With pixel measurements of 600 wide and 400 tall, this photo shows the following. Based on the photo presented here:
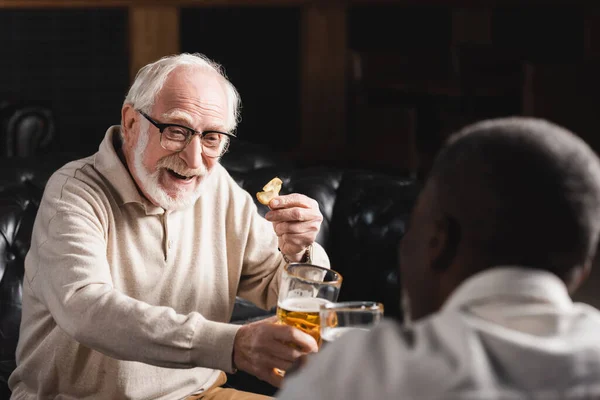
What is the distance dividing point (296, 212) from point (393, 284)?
1015mm

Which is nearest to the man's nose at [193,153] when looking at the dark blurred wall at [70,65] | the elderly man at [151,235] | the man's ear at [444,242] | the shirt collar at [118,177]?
the elderly man at [151,235]

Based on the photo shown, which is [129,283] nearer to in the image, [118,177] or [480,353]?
[118,177]

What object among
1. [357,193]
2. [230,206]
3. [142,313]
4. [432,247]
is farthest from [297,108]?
[432,247]

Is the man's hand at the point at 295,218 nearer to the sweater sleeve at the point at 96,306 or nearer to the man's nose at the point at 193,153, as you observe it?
the man's nose at the point at 193,153

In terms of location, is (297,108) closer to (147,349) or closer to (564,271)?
(147,349)

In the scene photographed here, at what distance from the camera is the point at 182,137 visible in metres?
1.99

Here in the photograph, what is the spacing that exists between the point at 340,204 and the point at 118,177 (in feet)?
3.85

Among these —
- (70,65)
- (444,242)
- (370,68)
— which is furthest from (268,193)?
(70,65)

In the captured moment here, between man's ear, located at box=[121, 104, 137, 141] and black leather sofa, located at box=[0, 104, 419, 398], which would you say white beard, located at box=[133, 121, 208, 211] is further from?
black leather sofa, located at box=[0, 104, 419, 398]

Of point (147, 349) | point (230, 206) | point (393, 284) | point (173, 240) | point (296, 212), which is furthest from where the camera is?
point (393, 284)

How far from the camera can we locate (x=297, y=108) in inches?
287

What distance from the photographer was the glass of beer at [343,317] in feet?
4.27

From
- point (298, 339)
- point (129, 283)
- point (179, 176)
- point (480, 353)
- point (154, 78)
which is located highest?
point (154, 78)

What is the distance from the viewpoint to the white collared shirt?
2.90 feet
